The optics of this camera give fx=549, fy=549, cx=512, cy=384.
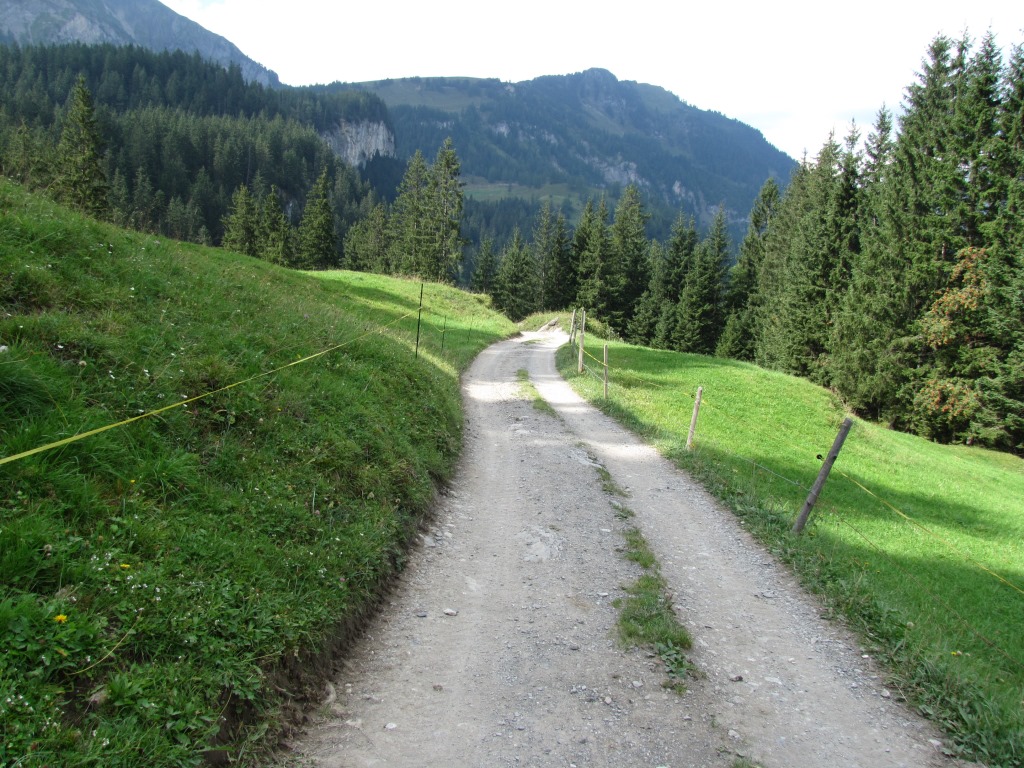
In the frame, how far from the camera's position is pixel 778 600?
A: 7.61 m

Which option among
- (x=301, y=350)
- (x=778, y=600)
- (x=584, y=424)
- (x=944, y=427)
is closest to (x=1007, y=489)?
(x=944, y=427)

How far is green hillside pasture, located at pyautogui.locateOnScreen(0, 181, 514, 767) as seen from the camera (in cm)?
367

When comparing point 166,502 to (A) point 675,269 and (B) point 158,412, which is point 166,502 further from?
(A) point 675,269

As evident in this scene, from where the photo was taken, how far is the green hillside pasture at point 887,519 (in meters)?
5.95

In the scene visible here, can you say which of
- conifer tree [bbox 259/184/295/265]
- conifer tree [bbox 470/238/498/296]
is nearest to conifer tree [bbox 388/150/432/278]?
conifer tree [bbox 470/238/498/296]

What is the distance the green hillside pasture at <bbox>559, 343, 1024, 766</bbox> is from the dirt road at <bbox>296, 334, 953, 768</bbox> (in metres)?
0.50

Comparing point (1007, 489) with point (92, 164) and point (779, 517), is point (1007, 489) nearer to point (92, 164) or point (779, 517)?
point (779, 517)

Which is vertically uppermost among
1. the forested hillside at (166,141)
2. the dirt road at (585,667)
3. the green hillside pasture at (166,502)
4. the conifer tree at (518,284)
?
the forested hillside at (166,141)

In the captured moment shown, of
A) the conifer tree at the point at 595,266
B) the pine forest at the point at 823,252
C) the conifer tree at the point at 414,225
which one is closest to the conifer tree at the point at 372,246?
the pine forest at the point at 823,252

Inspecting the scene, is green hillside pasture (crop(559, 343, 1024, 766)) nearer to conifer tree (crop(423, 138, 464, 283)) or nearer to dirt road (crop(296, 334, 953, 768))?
dirt road (crop(296, 334, 953, 768))

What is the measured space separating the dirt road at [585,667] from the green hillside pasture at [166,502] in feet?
2.20

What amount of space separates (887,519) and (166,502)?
15835 mm

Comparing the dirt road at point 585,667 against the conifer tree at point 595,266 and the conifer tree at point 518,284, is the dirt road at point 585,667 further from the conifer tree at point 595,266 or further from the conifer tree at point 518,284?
the conifer tree at point 518,284

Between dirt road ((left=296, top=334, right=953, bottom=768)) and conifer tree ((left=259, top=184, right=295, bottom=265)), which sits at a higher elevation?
conifer tree ((left=259, top=184, right=295, bottom=265))
